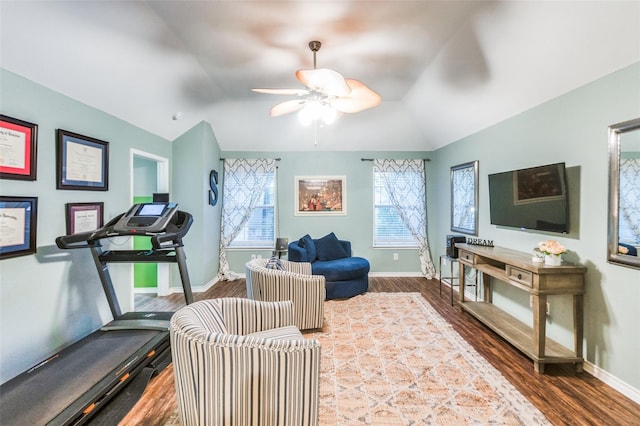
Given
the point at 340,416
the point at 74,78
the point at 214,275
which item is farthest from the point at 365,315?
the point at 74,78

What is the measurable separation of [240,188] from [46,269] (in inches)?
129

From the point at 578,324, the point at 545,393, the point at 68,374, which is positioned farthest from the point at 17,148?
the point at 578,324

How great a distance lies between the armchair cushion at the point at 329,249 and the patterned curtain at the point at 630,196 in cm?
342

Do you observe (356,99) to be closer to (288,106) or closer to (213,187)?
(288,106)

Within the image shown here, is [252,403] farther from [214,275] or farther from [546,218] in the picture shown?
[214,275]

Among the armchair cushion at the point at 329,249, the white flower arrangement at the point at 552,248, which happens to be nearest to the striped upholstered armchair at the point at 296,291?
the armchair cushion at the point at 329,249

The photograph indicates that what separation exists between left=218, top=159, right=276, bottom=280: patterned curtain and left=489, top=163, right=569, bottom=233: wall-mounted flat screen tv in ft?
12.4

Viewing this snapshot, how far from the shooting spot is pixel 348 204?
212 inches

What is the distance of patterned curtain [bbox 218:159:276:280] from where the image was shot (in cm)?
528

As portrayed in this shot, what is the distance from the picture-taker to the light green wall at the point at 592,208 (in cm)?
202

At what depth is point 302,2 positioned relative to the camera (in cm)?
212

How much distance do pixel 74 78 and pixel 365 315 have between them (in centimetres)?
386

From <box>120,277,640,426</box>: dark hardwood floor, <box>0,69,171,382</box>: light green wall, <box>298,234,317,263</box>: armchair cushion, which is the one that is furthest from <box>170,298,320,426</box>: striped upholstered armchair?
<box>298,234,317,263</box>: armchair cushion

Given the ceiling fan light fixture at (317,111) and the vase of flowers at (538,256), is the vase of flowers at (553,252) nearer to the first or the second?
the vase of flowers at (538,256)
